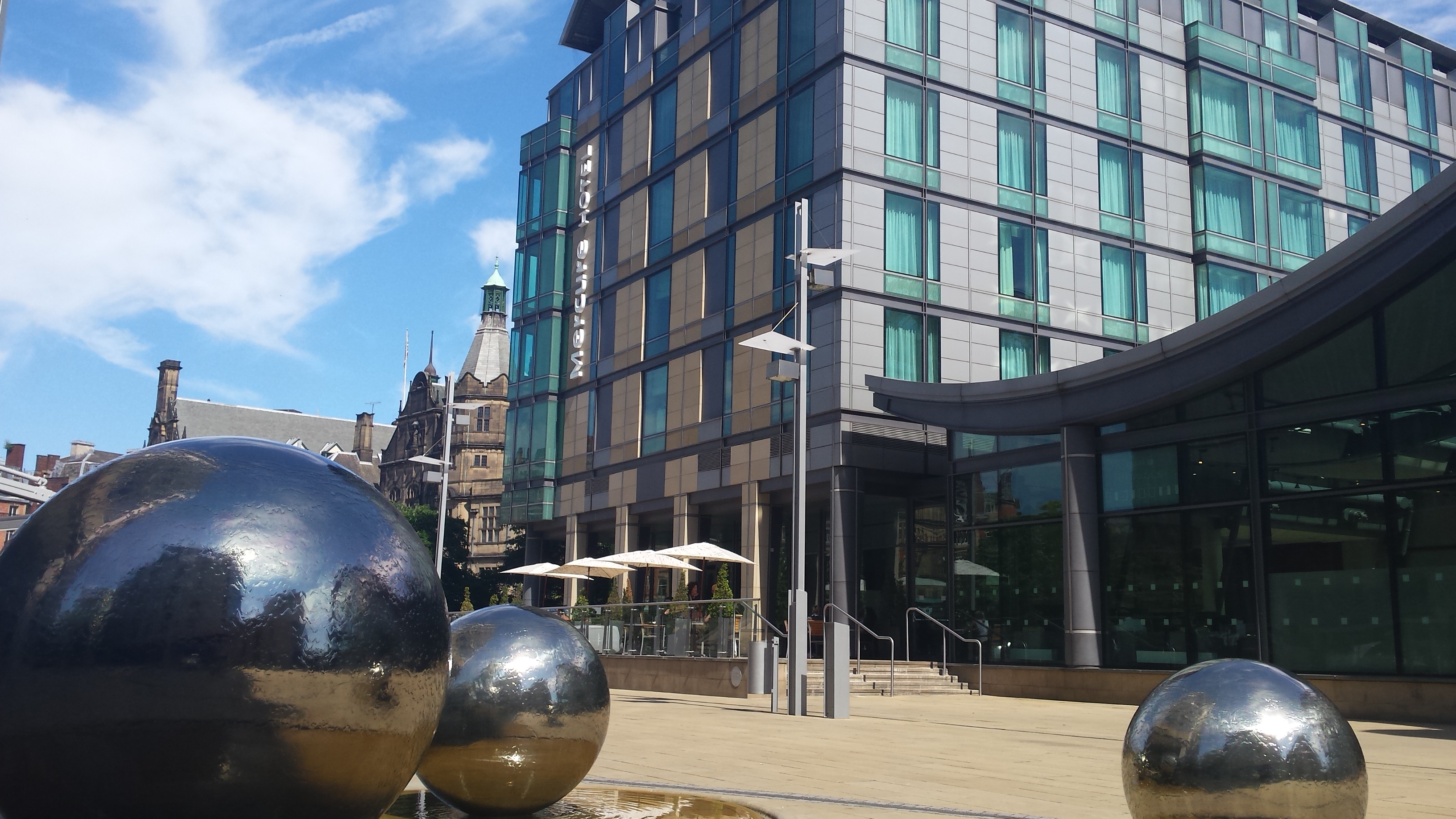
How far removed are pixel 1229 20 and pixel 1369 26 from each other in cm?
824

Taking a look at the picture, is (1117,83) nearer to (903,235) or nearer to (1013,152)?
(1013,152)

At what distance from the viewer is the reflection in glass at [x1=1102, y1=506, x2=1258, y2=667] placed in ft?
78.6

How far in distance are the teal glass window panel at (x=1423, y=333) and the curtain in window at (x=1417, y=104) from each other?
100 feet

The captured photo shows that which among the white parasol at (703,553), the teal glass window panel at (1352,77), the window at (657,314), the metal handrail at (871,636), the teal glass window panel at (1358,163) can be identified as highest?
the teal glass window panel at (1352,77)

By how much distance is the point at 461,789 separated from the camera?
22.3 feet

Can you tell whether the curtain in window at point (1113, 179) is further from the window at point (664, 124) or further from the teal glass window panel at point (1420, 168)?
the window at point (664, 124)

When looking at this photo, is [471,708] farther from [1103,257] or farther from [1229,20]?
[1229,20]

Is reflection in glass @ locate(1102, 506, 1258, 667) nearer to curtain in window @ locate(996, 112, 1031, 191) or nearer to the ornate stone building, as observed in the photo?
curtain in window @ locate(996, 112, 1031, 191)

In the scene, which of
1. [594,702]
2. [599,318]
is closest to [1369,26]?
[599,318]

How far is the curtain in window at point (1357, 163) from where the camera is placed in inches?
1734

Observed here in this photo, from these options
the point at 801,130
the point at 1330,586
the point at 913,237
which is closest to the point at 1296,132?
the point at 913,237

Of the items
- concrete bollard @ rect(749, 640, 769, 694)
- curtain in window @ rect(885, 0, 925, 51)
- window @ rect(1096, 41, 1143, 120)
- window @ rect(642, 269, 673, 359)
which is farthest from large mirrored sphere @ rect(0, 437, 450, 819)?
window @ rect(1096, 41, 1143, 120)

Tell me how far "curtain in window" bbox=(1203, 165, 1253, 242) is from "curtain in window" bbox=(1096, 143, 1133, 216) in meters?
2.87

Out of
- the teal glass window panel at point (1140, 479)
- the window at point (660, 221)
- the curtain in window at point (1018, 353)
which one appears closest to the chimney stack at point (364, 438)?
the window at point (660, 221)
